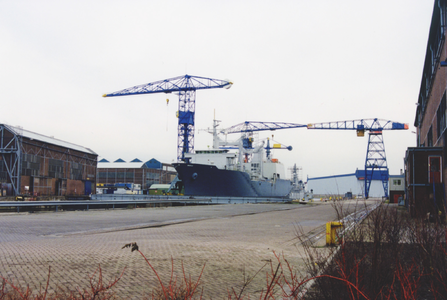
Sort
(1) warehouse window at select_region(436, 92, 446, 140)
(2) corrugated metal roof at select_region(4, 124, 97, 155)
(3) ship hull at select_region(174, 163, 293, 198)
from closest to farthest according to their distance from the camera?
(1) warehouse window at select_region(436, 92, 446, 140)
(3) ship hull at select_region(174, 163, 293, 198)
(2) corrugated metal roof at select_region(4, 124, 97, 155)

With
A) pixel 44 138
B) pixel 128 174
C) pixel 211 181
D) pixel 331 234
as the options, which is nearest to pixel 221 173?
pixel 211 181

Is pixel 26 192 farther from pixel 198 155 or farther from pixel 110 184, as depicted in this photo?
pixel 110 184

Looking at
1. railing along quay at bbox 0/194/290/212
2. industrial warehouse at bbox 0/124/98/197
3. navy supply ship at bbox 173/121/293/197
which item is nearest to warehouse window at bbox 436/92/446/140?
railing along quay at bbox 0/194/290/212

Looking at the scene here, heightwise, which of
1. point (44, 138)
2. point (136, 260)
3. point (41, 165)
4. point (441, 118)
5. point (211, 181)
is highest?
point (44, 138)

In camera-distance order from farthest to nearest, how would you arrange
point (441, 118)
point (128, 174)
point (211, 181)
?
point (128, 174) < point (211, 181) < point (441, 118)

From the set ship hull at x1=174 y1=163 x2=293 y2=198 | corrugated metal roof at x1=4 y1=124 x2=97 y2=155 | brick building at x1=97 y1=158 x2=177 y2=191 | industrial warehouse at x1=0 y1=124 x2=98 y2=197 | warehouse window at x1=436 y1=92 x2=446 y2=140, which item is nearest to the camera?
warehouse window at x1=436 y1=92 x2=446 y2=140

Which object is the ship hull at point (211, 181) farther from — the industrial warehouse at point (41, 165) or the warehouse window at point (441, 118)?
the warehouse window at point (441, 118)

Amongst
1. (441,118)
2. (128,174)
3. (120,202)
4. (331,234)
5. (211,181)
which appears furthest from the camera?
(128,174)

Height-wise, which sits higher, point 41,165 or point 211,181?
point 41,165

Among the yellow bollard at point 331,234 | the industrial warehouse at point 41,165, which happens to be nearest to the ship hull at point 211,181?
the industrial warehouse at point 41,165

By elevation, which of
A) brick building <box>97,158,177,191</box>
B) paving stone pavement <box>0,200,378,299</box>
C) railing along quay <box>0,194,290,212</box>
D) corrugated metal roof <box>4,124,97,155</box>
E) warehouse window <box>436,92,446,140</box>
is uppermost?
corrugated metal roof <box>4,124,97,155</box>

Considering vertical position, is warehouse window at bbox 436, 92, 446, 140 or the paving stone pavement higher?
warehouse window at bbox 436, 92, 446, 140

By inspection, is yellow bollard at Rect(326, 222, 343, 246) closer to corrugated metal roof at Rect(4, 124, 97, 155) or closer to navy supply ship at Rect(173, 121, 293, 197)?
navy supply ship at Rect(173, 121, 293, 197)

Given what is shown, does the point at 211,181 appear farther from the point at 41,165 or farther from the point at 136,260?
the point at 136,260
